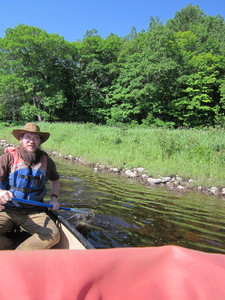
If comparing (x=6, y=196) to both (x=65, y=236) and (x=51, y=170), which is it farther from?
(x=65, y=236)

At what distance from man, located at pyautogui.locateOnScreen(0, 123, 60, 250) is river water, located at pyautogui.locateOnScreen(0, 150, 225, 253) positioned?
104 centimetres

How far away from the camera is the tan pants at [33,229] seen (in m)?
2.65

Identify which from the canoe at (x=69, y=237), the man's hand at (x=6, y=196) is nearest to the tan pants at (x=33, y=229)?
the canoe at (x=69, y=237)

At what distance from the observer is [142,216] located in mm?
4910

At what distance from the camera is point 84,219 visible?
14.9 feet

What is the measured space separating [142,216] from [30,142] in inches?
116

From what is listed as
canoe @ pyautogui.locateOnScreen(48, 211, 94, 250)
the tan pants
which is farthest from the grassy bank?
the tan pants

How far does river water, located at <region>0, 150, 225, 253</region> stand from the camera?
385cm

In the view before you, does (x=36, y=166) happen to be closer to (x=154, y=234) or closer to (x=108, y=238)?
(x=108, y=238)

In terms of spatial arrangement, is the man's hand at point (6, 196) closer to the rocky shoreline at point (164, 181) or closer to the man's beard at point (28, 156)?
the man's beard at point (28, 156)

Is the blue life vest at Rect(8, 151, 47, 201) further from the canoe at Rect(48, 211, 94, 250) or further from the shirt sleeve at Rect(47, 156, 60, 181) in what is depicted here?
the canoe at Rect(48, 211, 94, 250)

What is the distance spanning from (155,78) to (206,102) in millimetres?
6224

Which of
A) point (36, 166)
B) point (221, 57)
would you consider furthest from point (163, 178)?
point (221, 57)

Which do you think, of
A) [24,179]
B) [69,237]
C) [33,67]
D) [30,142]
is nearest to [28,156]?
[30,142]
